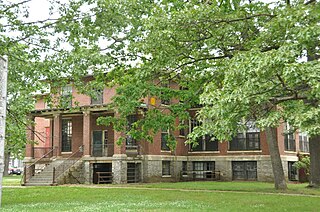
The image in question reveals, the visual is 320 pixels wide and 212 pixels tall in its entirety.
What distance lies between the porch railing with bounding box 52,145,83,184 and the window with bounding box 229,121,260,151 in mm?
12491

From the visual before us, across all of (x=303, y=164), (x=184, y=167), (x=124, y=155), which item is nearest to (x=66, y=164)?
(x=124, y=155)

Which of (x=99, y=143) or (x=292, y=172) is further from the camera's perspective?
(x=292, y=172)

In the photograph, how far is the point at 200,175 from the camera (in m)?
36.7

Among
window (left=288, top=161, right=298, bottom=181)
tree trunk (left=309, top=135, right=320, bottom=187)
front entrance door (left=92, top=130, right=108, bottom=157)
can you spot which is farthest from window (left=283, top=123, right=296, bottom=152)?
front entrance door (left=92, top=130, right=108, bottom=157)

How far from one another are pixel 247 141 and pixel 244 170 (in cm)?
238

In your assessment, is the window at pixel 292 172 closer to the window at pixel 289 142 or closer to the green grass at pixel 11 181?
the window at pixel 289 142

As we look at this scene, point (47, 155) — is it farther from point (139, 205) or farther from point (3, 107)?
point (3, 107)

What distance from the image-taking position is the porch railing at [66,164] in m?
29.1

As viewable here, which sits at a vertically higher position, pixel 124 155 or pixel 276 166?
pixel 124 155

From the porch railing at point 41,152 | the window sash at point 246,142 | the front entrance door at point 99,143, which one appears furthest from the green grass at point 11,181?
the window sash at point 246,142

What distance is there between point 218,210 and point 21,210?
626cm

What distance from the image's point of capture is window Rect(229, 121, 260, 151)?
113 ft

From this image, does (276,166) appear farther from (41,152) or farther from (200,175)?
(41,152)

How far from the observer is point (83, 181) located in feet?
101
